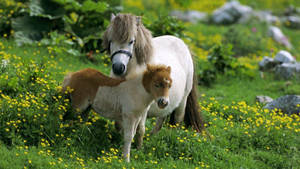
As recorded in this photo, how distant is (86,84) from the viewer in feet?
18.8

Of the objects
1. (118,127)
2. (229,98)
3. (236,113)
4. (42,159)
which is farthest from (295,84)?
(42,159)

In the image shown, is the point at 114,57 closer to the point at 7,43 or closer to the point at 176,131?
the point at 176,131

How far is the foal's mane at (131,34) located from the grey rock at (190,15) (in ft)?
46.1

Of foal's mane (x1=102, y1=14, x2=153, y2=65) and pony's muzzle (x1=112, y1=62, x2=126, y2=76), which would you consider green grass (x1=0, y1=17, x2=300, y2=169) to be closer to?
pony's muzzle (x1=112, y1=62, x2=126, y2=76)

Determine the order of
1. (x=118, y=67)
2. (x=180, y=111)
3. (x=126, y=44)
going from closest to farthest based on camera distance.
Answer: (x=118, y=67) → (x=126, y=44) → (x=180, y=111)

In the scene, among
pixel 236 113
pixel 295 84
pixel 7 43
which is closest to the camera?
pixel 236 113

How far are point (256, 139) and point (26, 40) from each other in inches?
230

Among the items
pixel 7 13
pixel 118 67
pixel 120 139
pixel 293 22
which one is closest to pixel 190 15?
pixel 293 22

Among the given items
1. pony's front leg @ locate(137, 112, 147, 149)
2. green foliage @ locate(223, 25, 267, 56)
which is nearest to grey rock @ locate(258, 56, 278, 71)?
green foliage @ locate(223, 25, 267, 56)

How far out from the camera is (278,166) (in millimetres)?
6477

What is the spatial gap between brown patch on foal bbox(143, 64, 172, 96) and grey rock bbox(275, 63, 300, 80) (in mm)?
7162

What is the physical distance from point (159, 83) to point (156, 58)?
4.00ft

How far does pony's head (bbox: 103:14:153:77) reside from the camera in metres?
5.60

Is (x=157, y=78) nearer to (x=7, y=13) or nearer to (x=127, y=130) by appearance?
(x=127, y=130)
